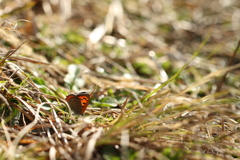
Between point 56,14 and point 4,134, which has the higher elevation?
point 56,14

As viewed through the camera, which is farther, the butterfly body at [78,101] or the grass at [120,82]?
the butterfly body at [78,101]

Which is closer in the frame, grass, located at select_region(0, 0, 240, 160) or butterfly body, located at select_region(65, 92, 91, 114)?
grass, located at select_region(0, 0, 240, 160)

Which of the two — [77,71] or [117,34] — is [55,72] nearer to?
[77,71]

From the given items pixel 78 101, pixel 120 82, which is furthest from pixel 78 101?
pixel 120 82

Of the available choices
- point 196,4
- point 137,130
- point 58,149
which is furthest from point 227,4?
point 58,149

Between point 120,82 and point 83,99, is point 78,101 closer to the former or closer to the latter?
point 83,99

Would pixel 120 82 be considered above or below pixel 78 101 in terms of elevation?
above
